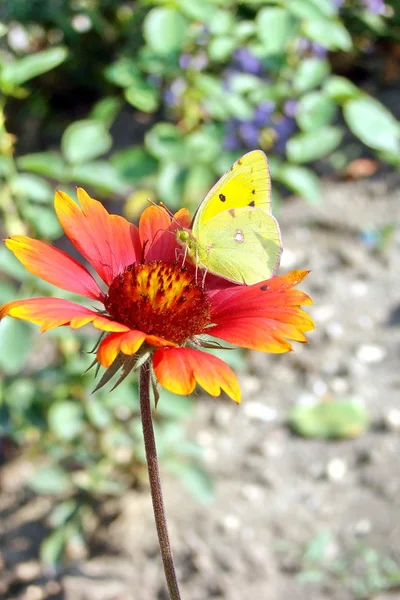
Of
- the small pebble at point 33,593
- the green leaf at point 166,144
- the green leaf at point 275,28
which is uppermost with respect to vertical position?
the green leaf at point 275,28

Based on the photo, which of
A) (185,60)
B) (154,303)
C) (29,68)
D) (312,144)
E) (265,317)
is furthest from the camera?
(185,60)

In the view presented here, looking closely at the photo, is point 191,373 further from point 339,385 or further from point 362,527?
point 339,385

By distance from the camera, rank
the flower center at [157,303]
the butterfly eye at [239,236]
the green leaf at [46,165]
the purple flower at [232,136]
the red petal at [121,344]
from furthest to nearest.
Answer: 1. the purple flower at [232,136]
2. the green leaf at [46,165]
3. the butterfly eye at [239,236]
4. the flower center at [157,303]
5. the red petal at [121,344]

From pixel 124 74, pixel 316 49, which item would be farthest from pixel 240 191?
pixel 316 49

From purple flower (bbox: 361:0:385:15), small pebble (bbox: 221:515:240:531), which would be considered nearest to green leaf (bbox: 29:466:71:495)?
small pebble (bbox: 221:515:240:531)

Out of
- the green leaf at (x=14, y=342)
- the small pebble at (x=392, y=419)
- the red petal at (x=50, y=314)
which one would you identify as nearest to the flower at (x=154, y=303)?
the red petal at (x=50, y=314)

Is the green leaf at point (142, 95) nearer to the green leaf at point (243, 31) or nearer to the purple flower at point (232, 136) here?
the green leaf at point (243, 31)

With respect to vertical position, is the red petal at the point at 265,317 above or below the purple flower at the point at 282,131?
above
